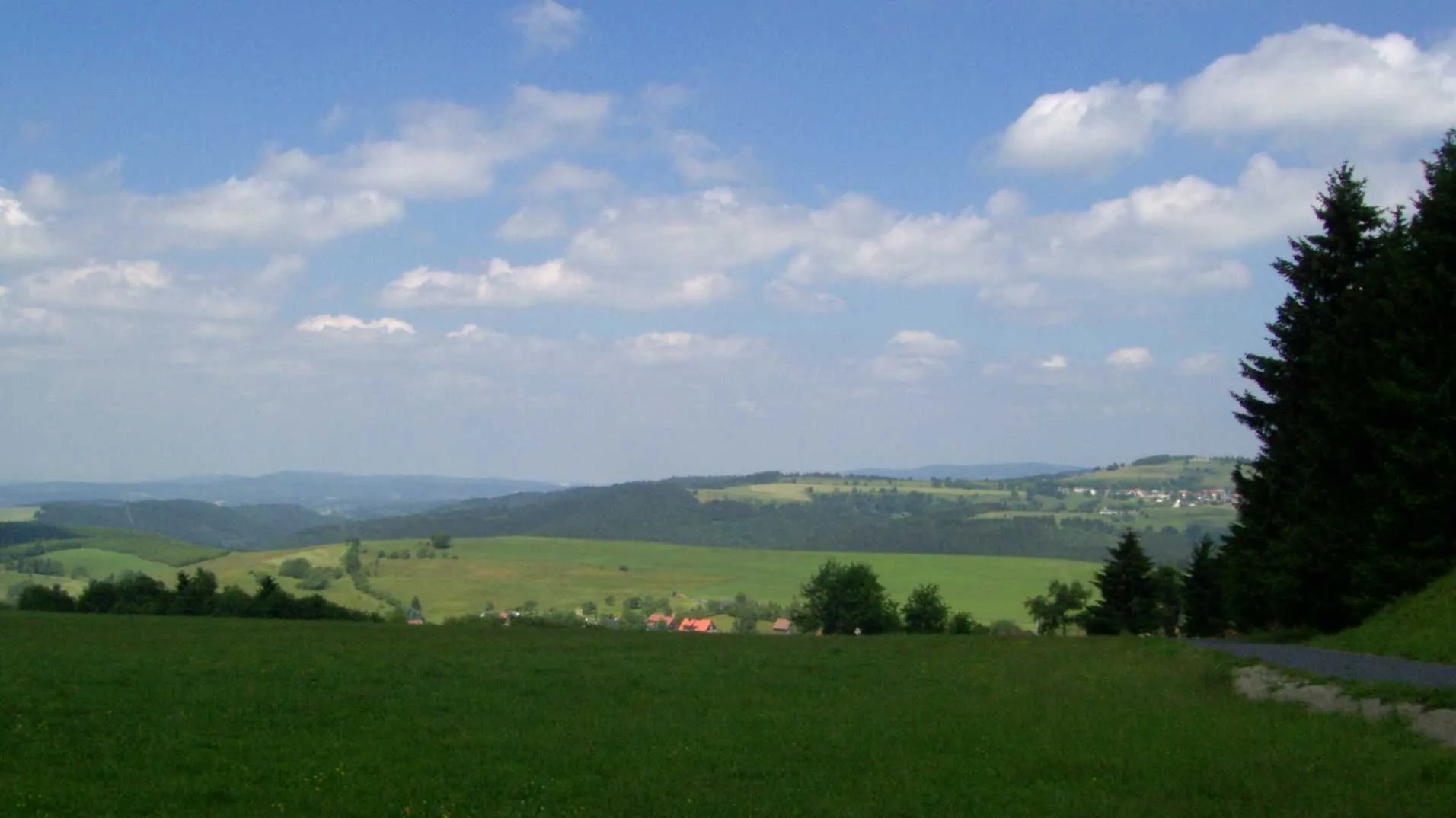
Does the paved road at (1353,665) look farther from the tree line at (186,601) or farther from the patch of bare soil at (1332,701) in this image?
the tree line at (186,601)

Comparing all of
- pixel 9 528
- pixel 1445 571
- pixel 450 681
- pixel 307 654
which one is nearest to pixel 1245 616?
pixel 1445 571

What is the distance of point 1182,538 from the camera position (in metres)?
170

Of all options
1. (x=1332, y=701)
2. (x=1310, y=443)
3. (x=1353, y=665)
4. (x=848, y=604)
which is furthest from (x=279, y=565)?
(x=1332, y=701)

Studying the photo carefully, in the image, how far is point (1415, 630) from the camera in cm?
2425

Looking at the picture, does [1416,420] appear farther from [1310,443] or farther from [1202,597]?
[1202,597]

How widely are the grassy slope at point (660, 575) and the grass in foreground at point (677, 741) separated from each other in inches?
3089

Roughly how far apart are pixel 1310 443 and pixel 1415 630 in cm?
1119

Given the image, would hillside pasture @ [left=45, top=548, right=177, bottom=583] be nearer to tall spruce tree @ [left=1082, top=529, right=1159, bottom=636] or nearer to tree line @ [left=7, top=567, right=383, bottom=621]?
tree line @ [left=7, top=567, right=383, bottom=621]

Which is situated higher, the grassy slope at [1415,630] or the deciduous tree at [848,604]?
the grassy slope at [1415,630]

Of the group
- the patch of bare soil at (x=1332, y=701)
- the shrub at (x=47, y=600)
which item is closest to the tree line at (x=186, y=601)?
the shrub at (x=47, y=600)

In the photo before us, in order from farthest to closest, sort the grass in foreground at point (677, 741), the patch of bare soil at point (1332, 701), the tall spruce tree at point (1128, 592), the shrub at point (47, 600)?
the tall spruce tree at point (1128, 592) < the shrub at point (47, 600) < the patch of bare soil at point (1332, 701) < the grass in foreground at point (677, 741)

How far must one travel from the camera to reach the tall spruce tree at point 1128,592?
5656 cm

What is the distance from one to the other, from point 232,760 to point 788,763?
758cm

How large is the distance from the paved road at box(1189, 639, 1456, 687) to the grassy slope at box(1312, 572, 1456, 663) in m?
0.52
